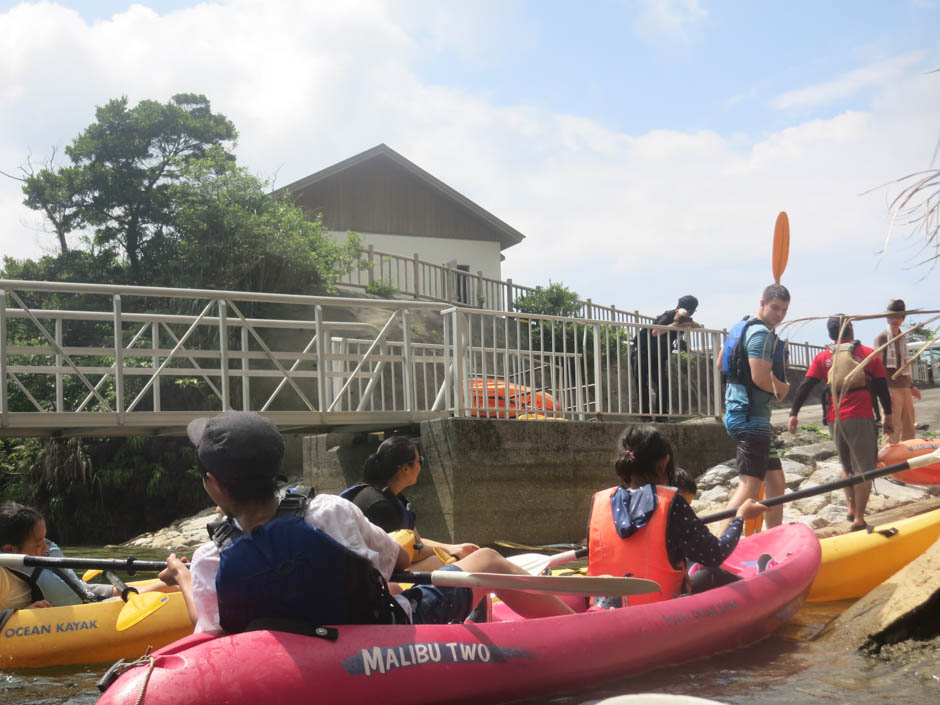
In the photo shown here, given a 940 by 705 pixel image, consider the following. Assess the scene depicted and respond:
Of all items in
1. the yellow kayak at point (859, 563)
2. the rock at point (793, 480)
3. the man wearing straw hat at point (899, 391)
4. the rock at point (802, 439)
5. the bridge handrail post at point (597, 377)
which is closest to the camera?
the yellow kayak at point (859, 563)

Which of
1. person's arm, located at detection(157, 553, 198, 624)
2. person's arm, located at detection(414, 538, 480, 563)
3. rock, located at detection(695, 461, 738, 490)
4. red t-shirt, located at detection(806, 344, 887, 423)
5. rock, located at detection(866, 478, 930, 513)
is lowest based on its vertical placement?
rock, located at detection(866, 478, 930, 513)

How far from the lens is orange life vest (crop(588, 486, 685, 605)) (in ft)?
13.9

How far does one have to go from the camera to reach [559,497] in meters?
9.81

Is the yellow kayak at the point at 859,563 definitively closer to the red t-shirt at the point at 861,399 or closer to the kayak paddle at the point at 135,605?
the red t-shirt at the point at 861,399

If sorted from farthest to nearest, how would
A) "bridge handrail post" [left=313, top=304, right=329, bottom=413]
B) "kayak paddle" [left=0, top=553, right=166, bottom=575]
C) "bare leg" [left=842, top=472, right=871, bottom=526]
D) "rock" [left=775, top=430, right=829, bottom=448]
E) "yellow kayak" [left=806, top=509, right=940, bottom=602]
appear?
"rock" [left=775, top=430, right=829, bottom=448] → "bridge handrail post" [left=313, top=304, right=329, bottom=413] → "bare leg" [left=842, top=472, right=871, bottom=526] → "yellow kayak" [left=806, top=509, right=940, bottom=602] → "kayak paddle" [left=0, top=553, right=166, bottom=575]

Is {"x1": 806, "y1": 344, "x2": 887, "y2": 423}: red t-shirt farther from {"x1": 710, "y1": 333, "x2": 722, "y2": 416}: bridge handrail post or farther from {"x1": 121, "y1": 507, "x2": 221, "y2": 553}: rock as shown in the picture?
{"x1": 121, "y1": 507, "x2": 221, "y2": 553}: rock

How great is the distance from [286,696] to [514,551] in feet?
19.7

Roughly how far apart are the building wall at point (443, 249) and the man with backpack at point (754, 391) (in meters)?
20.7

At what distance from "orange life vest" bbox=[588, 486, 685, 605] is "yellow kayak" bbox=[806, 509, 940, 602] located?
1941mm

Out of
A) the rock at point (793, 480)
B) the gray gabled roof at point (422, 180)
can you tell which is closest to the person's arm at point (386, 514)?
the rock at point (793, 480)

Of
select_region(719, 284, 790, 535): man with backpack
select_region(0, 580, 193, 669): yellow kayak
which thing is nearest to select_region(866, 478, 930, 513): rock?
select_region(719, 284, 790, 535): man with backpack

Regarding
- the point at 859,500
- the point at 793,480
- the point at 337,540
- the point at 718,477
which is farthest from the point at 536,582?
the point at 793,480

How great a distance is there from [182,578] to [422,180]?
2534 centimetres

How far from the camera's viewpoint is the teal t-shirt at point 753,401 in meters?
6.14
